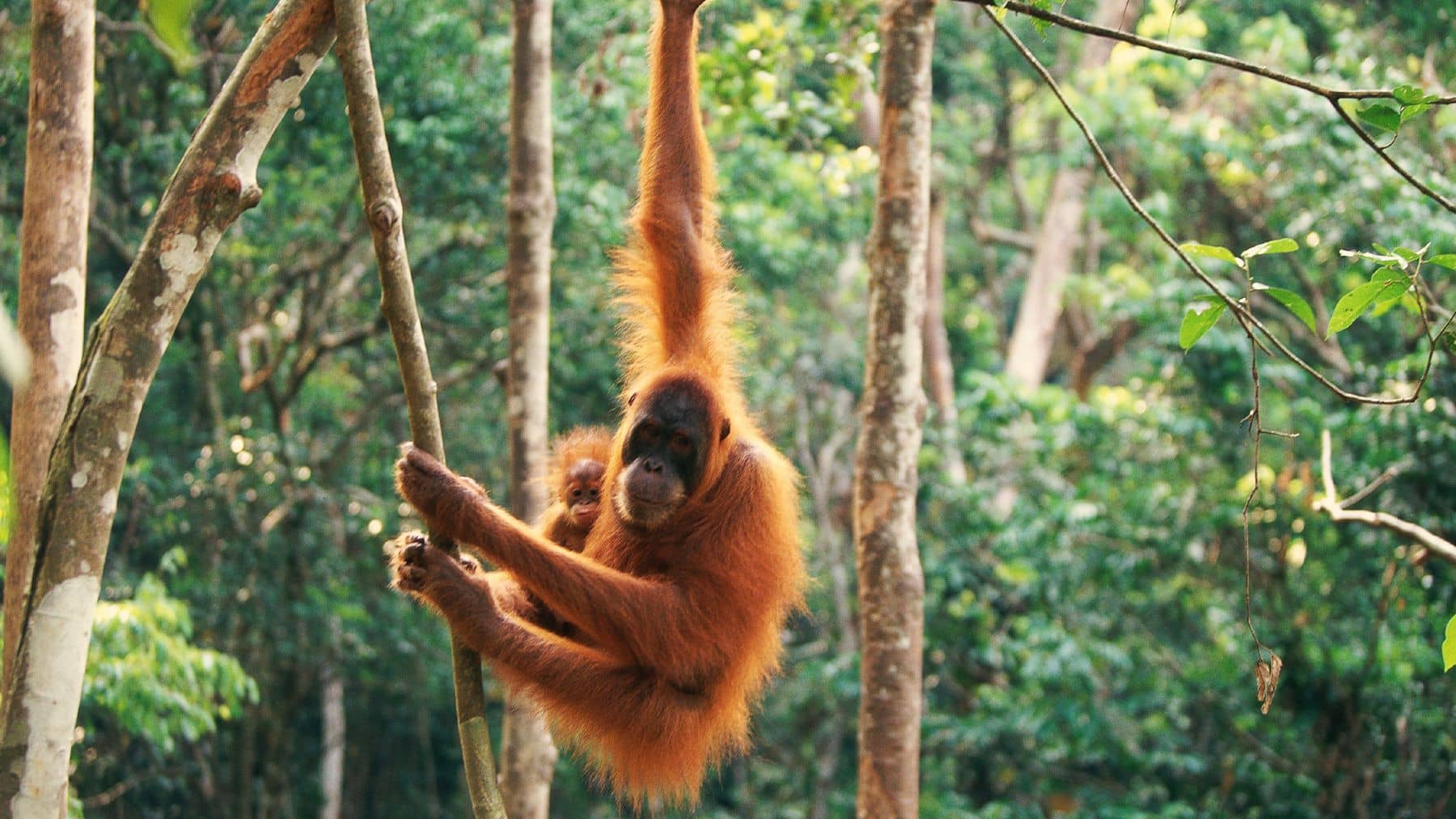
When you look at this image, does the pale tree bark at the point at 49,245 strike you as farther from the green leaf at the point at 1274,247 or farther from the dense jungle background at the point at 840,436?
the dense jungle background at the point at 840,436

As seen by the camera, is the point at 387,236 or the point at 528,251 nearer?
the point at 387,236

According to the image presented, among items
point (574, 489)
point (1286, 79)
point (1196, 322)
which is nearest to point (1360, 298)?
point (1196, 322)

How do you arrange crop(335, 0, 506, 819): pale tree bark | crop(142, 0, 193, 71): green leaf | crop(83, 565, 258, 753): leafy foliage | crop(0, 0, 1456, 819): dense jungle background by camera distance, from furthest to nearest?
crop(0, 0, 1456, 819): dense jungle background < crop(83, 565, 258, 753): leafy foliage < crop(335, 0, 506, 819): pale tree bark < crop(142, 0, 193, 71): green leaf

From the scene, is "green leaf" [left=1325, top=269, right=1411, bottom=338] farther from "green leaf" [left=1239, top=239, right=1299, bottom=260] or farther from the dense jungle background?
the dense jungle background

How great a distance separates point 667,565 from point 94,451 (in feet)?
5.68

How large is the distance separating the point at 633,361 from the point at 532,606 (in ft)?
2.99

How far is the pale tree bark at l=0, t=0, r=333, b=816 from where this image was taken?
8.41ft

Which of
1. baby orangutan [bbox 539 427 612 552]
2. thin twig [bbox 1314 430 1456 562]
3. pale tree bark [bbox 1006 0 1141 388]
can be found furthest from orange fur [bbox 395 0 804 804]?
pale tree bark [bbox 1006 0 1141 388]

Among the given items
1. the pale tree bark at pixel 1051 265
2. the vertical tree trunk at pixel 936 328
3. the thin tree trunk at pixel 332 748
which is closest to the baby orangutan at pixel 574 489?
the vertical tree trunk at pixel 936 328

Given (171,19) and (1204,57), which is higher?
(1204,57)

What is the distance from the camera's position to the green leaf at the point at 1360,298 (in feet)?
8.11

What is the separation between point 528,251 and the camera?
224 inches

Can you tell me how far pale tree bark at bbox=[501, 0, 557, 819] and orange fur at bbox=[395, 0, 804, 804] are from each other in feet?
4.75

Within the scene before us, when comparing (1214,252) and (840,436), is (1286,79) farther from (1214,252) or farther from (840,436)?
(840,436)
